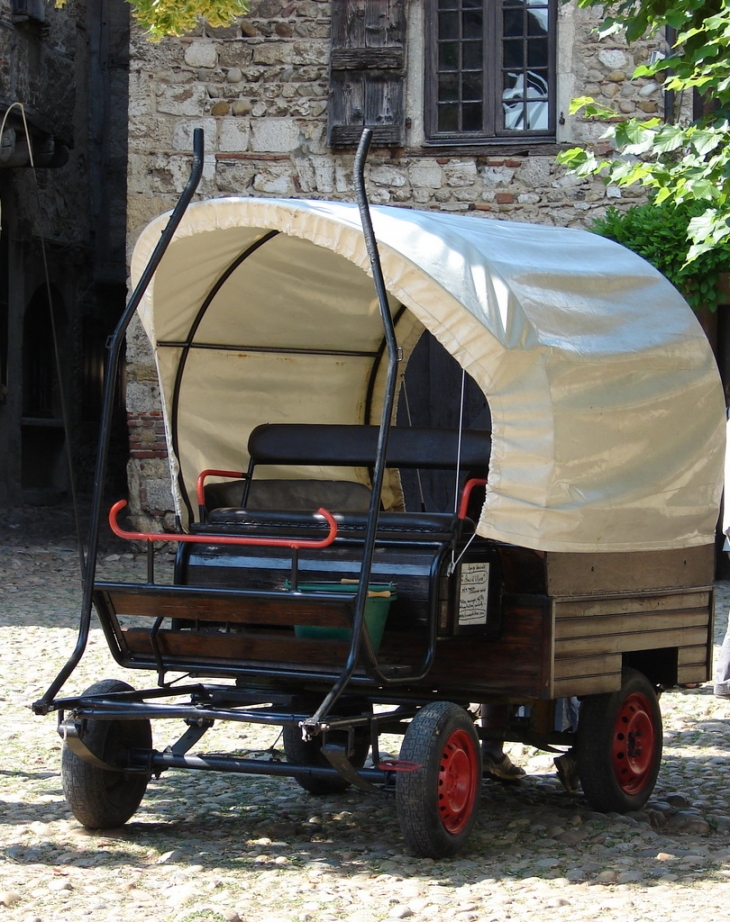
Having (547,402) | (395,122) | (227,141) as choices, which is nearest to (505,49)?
(395,122)

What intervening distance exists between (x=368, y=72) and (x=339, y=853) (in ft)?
32.8

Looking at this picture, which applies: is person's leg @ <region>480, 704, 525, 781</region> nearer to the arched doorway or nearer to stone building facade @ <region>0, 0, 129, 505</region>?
stone building facade @ <region>0, 0, 129, 505</region>

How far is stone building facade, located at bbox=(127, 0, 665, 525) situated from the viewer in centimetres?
1340

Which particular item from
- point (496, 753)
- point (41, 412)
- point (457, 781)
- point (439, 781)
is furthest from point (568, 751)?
point (41, 412)

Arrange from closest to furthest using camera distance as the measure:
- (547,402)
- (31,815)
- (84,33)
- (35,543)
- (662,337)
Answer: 1. (547,402)
2. (31,815)
3. (662,337)
4. (35,543)
5. (84,33)

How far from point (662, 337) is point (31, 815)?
3254 millimetres

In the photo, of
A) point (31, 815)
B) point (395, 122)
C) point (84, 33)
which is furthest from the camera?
point (84, 33)

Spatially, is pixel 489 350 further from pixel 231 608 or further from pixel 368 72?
pixel 368 72

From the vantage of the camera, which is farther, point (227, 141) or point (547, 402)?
point (227, 141)

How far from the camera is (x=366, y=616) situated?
16.6 ft

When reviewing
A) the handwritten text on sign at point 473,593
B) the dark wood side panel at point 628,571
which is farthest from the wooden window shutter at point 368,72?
the handwritten text on sign at point 473,593

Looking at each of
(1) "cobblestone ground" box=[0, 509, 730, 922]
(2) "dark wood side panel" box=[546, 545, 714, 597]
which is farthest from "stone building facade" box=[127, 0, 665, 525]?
(2) "dark wood side panel" box=[546, 545, 714, 597]

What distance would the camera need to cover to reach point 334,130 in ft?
44.7

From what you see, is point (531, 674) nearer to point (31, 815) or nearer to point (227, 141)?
point (31, 815)
